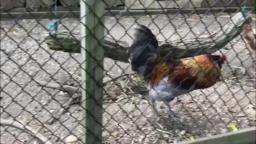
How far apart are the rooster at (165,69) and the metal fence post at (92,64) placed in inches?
40.6

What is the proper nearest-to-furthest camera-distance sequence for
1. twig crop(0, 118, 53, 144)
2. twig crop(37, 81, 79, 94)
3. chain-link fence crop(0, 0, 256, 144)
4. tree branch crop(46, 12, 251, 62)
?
twig crop(0, 118, 53, 144) < chain-link fence crop(0, 0, 256, 144) < tree branch crop(46, 12, 251, 62) < twig crop(37, 81, 79, 94)

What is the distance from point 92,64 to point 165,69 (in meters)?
1.21

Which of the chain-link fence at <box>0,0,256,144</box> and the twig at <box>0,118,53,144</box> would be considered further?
the chain-link fence at <box>0,0,256,144</box>

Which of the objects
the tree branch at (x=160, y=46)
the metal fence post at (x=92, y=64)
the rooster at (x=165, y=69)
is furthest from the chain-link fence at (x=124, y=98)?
the metal fence post at (x=92, y=64)

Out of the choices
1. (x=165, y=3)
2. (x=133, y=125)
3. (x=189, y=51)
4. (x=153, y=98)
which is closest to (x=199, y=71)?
(x=189, y=51)

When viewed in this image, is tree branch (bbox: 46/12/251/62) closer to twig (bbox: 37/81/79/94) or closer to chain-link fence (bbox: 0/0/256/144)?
chain-link fence (bbox: 0/0/256/144)

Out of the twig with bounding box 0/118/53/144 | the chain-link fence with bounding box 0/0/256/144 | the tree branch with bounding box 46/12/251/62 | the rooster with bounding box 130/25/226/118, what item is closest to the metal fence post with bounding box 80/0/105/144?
the chain-link fence with bounding box 0/0/256/144

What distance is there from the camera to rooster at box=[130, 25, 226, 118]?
3609 mm

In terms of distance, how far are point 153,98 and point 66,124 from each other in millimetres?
703

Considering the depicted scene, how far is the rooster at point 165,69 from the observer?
361cm

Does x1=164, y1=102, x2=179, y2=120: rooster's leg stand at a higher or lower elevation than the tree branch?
lower

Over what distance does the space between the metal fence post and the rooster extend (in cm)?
103

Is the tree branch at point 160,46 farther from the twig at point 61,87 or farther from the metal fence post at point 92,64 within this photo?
the metal fence post at point 92,64

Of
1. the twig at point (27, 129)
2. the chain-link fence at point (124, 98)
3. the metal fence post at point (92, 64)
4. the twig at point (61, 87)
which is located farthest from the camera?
the twig at point (61, 87)
